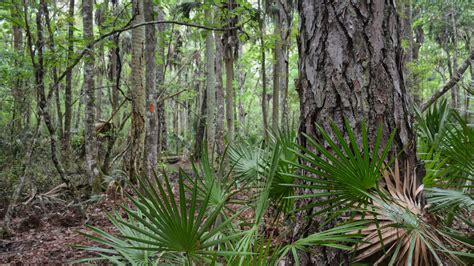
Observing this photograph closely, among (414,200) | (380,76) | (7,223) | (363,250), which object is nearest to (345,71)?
(380,76)

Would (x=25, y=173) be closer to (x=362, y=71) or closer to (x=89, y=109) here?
(x=89, y=109)

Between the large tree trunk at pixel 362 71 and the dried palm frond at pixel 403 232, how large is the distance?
0.98 feet

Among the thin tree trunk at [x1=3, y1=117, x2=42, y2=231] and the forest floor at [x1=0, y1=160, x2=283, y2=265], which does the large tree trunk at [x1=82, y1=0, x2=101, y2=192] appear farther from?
the thin tree trunk at [x1=3, y1=117, x2=42, y2=231]

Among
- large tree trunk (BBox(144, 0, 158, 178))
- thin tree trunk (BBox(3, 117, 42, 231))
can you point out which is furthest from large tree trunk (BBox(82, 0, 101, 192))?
thin tree trunk (BBox(3, 117, 42, 231))

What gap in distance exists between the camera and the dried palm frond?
4.24ft

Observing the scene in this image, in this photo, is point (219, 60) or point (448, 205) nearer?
point (448, 205)

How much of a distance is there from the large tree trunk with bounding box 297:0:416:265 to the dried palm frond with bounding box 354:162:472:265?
0.98ft

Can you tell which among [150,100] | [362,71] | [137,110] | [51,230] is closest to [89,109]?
[137,110]

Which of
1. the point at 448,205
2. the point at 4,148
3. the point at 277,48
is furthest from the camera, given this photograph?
the point at 277,48

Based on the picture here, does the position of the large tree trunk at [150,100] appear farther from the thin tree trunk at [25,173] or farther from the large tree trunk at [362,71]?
the large tree trunk at [362,71]

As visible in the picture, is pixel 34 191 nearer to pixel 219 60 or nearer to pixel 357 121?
pixel 357 121

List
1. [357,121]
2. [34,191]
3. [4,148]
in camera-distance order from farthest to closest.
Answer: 1. [4,148]
2. [34,191]
3. [357,121]

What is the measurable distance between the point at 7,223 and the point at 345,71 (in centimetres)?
583

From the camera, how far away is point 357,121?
1.79m
